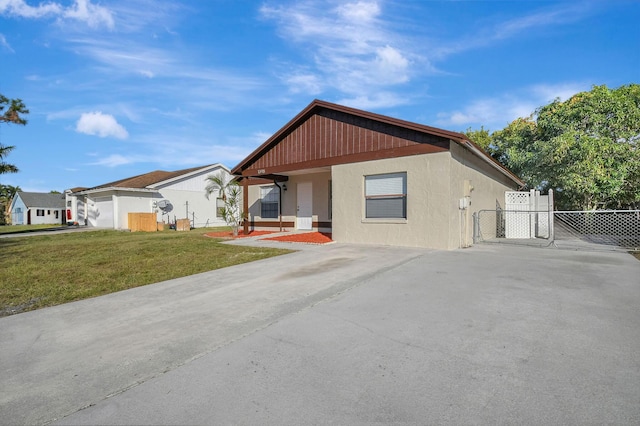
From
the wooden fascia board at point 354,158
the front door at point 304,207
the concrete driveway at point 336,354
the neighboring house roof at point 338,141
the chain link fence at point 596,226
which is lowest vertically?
the concrete driveway at point 336,354

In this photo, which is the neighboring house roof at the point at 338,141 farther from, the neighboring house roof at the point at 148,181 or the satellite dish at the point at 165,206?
the neighboring house roof at the point at 148,181

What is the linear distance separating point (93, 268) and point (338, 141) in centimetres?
846

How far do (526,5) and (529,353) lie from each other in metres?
10.3

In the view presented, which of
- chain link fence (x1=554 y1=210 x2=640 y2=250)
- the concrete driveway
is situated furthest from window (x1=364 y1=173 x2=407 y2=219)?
chain link fence (x1=554 y1=210 x2=640 y2=250)

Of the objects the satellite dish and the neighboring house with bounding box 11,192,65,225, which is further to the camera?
the neighboring house with bounding box 11,192,65,225

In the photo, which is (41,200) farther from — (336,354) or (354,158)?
(336,354)

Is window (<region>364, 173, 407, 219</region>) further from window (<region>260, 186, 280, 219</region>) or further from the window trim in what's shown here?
window (<region>260, 186, 280, 219</region>)

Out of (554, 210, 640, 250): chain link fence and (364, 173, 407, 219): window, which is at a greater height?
(364, 173, 407, 219): window

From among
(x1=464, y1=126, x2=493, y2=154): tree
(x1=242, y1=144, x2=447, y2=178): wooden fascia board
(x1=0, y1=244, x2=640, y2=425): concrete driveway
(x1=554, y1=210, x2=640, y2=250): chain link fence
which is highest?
(x1=464, y1=126, x2=493, y2=154): tree

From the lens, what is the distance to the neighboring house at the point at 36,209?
145ft

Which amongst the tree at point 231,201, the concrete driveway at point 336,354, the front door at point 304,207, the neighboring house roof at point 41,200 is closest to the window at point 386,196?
the front door at point 304,207

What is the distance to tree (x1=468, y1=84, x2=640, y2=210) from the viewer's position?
1394 cm

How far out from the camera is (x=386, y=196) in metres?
10.8

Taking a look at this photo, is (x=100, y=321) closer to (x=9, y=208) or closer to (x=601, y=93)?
(x=601, y=93)
